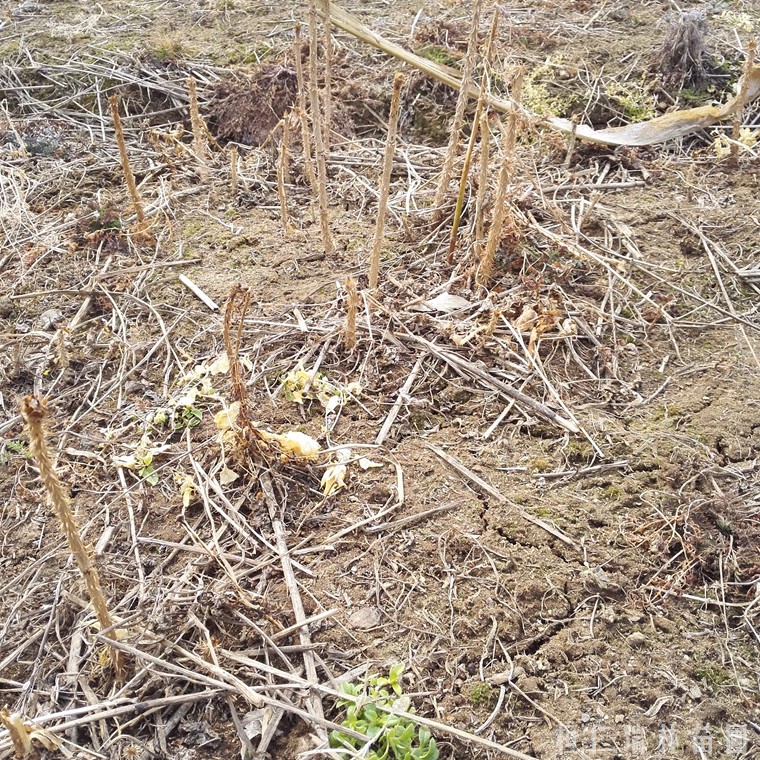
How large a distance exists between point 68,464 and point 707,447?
87.1 inches

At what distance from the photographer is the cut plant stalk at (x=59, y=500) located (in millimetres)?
1309

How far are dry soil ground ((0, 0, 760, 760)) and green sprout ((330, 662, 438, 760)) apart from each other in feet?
0.18

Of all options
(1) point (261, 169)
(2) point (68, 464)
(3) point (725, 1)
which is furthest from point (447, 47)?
(2) point (68, 464)

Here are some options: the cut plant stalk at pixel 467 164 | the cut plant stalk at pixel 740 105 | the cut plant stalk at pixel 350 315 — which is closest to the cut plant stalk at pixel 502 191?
the cut plant stalk at pixel 467 164

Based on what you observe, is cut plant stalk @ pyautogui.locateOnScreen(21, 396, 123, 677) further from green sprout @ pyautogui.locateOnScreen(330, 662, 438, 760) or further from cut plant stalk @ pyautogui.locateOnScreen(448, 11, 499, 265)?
cut plant stalk @ pyautogui.locateOnScreen(448, 11, 499, 265)

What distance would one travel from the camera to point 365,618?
1.90 metres

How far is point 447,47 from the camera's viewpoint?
172 inches

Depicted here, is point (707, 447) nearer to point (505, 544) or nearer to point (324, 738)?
point (505, 544)

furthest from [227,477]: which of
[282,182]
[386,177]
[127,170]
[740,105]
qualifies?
[740,105]

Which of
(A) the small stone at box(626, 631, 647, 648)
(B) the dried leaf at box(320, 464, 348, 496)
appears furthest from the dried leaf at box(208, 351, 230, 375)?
(A) the small stone at box(626, 631, 647, 648)

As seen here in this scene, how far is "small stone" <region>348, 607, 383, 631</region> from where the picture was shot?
6.19ft

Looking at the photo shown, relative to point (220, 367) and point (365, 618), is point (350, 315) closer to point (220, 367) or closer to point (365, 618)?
point (220, 367)

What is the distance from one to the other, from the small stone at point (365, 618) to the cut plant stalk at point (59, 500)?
63 centimetres

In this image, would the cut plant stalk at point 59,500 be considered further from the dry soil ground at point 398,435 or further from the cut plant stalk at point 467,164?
the cut plant stalk at point 467,164
